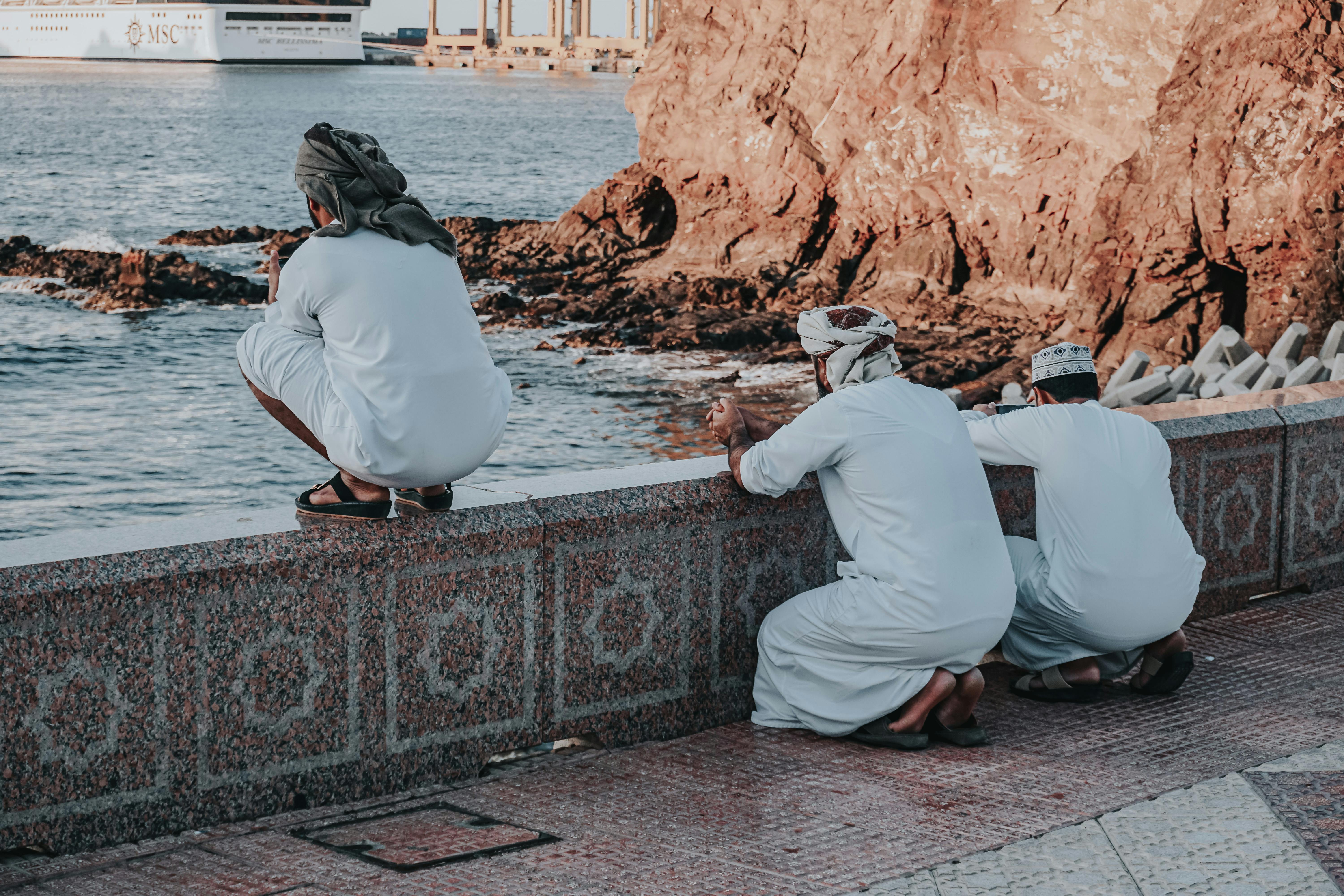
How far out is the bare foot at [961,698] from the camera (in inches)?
154

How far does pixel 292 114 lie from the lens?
9188cm

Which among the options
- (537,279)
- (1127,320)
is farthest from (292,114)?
(1127,320)

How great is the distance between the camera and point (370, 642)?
3.47 m

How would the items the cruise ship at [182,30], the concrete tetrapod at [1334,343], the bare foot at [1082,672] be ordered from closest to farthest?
the bare foot at [1082,672]
the concrete tetrapod at [1334,343]
the cruise ship at [182,30]

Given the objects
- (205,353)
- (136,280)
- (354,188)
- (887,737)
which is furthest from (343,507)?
(136,280)

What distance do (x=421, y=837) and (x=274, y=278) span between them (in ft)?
4.76

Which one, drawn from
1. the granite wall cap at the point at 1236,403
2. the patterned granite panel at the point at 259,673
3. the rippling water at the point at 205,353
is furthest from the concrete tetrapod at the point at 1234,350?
the patterned granite panel at the point at 259,673

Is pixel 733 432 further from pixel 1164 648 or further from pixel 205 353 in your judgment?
pixel 205 353

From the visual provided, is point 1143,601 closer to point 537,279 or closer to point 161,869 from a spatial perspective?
point 161,869

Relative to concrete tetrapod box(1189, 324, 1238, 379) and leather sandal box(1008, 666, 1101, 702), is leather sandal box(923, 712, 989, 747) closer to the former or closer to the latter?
leather sandal box(1008, 666, 1101, 702)

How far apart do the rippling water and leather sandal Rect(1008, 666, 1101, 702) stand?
34.6 ft

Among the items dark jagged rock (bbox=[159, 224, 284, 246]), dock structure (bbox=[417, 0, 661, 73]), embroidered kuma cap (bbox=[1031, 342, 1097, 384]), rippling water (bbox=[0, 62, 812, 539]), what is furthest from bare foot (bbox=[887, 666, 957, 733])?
dock structure (bbox=[417, 0, 661, 73])

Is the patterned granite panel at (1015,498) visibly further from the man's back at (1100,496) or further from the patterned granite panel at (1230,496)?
the patterned granite panel at (1230,496)

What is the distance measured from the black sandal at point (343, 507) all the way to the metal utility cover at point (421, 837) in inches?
28.8
